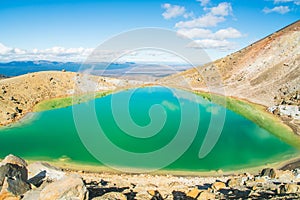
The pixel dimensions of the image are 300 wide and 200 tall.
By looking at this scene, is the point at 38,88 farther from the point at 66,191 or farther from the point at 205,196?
the point at 205,196

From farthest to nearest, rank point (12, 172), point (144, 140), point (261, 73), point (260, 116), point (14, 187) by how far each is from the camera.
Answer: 1. point (261, 73)
2. point (260, 116)
3. point (144, 140)
4. point (12, 172)
5. point (14, 187)

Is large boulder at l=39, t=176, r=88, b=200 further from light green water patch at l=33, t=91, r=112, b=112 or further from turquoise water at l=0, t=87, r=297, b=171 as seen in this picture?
light green water patch at l=33, t=91, r=112, b=112

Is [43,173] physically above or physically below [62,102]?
below

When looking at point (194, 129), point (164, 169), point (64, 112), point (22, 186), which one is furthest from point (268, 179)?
point (64, 112)

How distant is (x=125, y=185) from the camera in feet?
71.1

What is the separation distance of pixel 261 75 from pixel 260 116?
27739 millimetres

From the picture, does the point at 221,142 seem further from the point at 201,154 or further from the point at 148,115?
the point at 148,115

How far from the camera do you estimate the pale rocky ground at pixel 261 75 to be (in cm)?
5946

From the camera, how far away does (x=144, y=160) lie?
92.7 feet

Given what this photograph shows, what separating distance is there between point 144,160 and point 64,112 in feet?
91.5

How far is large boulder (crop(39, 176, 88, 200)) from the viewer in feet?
47.5

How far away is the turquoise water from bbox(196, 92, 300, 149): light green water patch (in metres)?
1.26

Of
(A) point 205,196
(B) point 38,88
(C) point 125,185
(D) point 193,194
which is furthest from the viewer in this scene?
(B) point 38,88

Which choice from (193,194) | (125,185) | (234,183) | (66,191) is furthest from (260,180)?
(66,191)
